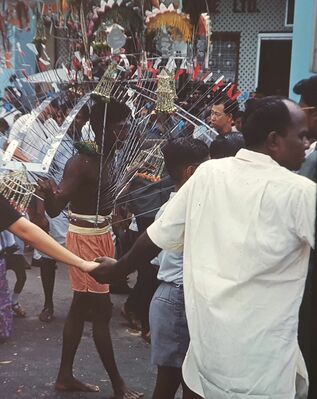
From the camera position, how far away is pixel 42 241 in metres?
2.72

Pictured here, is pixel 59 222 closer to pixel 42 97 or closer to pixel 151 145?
pixel 42 97

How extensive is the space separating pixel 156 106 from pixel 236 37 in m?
5.96

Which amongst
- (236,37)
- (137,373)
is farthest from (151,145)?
(236,37)

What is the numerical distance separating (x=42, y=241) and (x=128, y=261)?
0.45m

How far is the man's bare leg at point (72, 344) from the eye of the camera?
12.0ft

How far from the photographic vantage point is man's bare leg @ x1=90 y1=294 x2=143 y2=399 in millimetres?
3629

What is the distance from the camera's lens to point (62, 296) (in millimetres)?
5570

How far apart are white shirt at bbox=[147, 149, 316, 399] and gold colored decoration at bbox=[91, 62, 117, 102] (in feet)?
5.02

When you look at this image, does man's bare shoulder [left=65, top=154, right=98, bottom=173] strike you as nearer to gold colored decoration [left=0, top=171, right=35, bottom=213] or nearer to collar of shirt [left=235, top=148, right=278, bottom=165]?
gold colored decoration [left=0, top=171, right=35, bottom=213]

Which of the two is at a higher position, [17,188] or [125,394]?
[17,188]

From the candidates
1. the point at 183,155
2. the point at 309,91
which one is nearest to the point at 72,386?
the point at 183,155

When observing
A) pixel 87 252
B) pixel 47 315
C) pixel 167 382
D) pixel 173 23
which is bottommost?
pixel 47 315

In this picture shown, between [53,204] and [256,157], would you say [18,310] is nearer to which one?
[53,204]

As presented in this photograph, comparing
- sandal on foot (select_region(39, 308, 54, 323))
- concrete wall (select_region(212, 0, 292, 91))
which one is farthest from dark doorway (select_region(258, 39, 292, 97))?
sandal on foot (select_region(39, 308, 54, 323))
